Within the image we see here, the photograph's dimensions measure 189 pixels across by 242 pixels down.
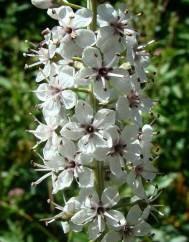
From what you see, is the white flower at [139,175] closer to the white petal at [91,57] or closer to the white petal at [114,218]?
the white petal at [114,218]

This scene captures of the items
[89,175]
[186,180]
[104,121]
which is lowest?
[186,180]

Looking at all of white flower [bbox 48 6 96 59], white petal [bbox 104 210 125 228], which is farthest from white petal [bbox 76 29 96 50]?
white petal [bbox 104 210 125 228]

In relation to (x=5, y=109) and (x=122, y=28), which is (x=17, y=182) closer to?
(x=5, y=109)

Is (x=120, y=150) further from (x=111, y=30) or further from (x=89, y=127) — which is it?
(x=111, y=30)

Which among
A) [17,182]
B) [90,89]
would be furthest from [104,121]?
[17,182]

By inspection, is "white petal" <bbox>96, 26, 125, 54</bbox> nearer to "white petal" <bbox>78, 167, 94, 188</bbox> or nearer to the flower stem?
the flower stem

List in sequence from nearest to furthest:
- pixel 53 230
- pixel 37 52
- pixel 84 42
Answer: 1. pixel 84 42
2. pixel 37 52
3. pixel 53 230

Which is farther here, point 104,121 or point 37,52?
point 37,52

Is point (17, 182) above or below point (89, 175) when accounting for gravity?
below
